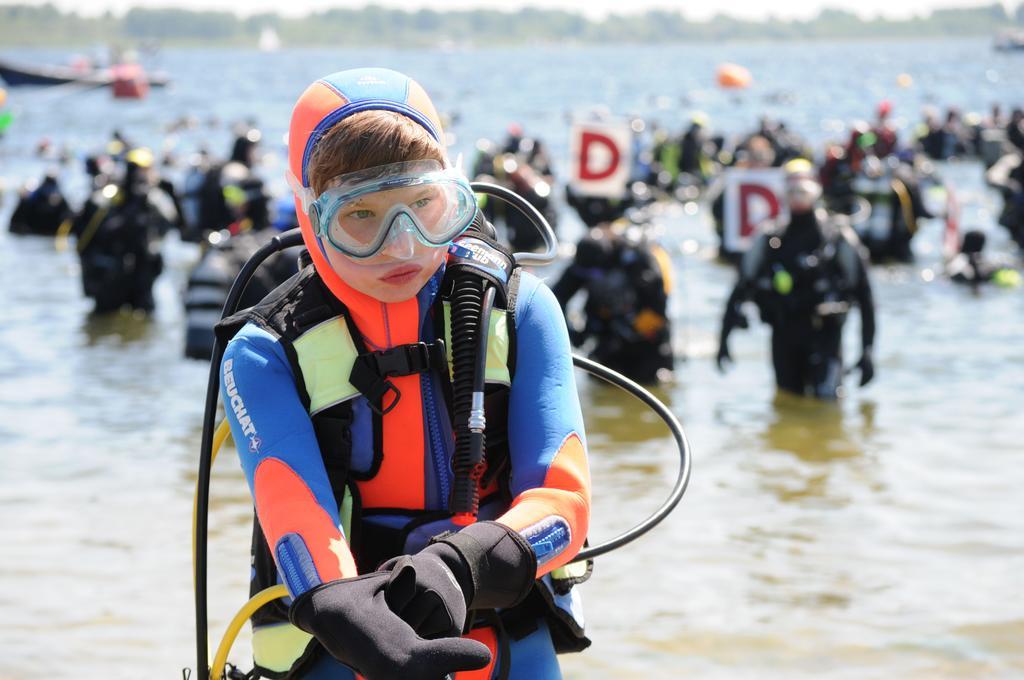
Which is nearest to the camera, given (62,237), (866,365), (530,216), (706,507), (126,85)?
(530,216)

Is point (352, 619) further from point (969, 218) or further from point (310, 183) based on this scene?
point (969, 218)

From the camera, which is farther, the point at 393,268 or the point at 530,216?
the point at 530,216

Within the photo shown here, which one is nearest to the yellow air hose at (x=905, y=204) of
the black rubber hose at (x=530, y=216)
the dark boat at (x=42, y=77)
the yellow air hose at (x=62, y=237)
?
the yellow air hose at (x=62, y=237)

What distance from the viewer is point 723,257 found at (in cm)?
1775

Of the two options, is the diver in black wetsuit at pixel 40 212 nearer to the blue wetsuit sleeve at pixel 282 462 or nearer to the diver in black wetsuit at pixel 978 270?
the diver in black wetsuit at pixel 978 270

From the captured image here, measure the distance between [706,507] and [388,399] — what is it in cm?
536

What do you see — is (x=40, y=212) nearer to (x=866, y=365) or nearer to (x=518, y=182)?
(x=518, y=182)

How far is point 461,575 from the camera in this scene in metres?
1.87

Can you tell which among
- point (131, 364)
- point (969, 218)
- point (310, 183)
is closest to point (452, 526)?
point (310, 183)

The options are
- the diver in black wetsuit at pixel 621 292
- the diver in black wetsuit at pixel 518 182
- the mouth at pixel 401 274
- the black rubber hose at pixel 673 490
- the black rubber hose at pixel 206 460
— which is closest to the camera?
the mouth at pixel 401 274

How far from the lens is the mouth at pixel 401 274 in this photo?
81.7 inches

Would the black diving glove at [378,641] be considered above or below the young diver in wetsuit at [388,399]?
below

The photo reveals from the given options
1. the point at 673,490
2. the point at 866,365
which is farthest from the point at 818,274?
the point at 673,490

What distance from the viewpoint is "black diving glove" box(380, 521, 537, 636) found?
1.81 meters
